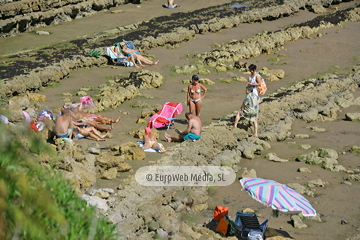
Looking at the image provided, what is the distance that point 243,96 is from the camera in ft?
52.0

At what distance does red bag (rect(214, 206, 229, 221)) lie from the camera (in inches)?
351

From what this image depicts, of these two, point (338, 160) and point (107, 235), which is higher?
point (107, 235)

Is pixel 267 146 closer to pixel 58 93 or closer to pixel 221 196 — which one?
pixel 221 196

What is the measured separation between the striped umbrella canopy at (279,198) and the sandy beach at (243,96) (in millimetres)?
694

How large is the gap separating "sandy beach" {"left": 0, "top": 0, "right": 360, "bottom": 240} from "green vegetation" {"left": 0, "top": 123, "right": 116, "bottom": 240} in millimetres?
2713

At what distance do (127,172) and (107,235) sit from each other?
178 inches

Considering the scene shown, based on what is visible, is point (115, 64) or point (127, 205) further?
point (115, 64)

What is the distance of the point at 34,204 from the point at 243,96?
11643 millimetres

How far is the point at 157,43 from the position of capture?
69.2 ft

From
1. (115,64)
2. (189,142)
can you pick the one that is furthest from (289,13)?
(189,142)

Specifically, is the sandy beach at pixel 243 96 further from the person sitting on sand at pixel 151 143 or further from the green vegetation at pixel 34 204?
the green vegetation at pixel 34 204

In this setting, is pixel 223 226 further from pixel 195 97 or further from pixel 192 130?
pixel 195 97

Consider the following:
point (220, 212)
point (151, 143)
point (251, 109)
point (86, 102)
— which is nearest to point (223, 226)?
point (220, 212)

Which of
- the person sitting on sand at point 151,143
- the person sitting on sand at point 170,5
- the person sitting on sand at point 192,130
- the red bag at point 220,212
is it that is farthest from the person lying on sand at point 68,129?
the person sitting on sand at point 170,5
